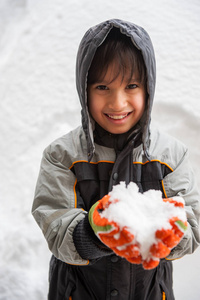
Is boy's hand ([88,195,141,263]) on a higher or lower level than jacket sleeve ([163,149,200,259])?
higher

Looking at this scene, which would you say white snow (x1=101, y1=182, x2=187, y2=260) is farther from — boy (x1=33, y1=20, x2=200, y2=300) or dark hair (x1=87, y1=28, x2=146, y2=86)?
dark hair (x1=87, y1=28, x2=146, y2=86)

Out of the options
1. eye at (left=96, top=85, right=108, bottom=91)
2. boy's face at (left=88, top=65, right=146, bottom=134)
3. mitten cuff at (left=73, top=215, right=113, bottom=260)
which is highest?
eye at (left=96, top=85, right=108, bottom=91)

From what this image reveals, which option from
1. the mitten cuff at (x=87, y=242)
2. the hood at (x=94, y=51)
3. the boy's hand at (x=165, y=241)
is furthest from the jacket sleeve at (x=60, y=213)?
the boy's hand at (x=165, y=241)

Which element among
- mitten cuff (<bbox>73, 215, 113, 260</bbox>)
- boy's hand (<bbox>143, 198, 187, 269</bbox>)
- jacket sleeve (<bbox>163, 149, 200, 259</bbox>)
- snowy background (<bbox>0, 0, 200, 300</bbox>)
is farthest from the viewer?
snowy background (<bbox>0, 0, 200, 300</bbox>)

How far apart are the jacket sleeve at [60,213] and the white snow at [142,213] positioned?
0.51ft

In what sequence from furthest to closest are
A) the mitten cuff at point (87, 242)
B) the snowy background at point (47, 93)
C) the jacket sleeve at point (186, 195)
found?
the snowy background at point (47, 93), the jacket sleeve at point (186, 195), the mitten cuff at point (87, 242)

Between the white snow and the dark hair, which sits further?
the dark hair

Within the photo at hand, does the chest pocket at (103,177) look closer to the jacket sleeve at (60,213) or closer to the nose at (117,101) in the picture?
the jacket sleeve at (60,213)

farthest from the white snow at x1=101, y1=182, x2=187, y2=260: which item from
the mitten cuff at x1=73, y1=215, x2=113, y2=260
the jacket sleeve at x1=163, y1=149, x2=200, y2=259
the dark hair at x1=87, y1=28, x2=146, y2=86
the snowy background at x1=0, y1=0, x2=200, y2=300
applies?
the snowy background at x1=0, y1=0, x2=200, y2=300

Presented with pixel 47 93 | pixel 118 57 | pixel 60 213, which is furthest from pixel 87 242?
pixel 47 93

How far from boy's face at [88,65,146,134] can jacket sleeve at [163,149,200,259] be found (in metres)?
0.22

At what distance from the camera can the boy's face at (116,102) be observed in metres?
1.10

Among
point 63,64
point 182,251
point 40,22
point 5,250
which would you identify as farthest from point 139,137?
point 40,22

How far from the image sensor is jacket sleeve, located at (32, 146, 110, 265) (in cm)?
105
